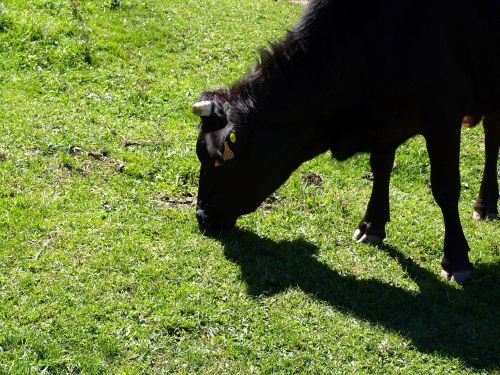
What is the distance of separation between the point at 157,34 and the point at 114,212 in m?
4.87

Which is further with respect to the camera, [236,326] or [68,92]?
[68,92]

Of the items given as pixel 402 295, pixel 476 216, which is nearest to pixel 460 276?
pixel 402 295

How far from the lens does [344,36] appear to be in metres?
6.48

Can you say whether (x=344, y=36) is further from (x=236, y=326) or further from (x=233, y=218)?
(x=236, y=326)

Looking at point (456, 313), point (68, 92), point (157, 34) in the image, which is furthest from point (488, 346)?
point (157, 34)

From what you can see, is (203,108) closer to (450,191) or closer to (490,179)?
(450,191)

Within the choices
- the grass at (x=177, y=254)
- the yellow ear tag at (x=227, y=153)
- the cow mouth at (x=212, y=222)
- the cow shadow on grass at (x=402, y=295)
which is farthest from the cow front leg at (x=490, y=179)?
the yellow ear tag at (x=227, y=153)

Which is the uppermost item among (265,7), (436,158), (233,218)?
(436,158)

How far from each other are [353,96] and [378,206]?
133cm

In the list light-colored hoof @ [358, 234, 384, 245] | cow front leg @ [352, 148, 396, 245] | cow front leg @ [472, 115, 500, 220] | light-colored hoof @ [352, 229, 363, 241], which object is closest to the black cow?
cow front leg @ [352, 148, 396, 245]

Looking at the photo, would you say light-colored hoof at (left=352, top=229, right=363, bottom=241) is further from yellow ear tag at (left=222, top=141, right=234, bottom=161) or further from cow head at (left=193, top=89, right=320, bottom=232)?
yellow ear tag at (left=222, top=141, right=234, bottom=161)

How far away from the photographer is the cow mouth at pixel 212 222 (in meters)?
7.00

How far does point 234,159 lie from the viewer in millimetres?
6707

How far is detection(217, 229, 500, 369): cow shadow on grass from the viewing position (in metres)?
5.81
